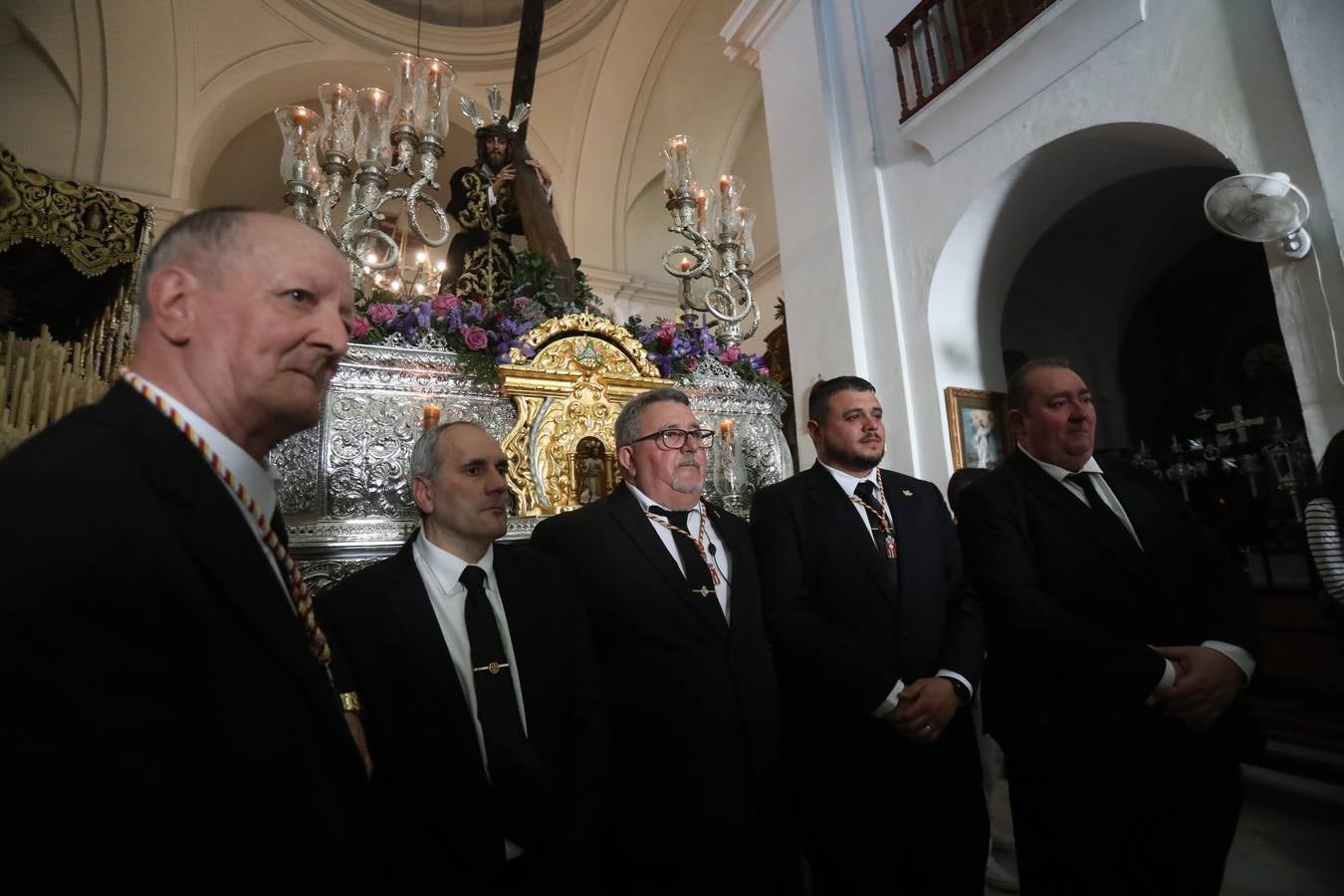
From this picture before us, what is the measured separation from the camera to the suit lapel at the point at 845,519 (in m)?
2.23

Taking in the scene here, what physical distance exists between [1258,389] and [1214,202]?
6.30m

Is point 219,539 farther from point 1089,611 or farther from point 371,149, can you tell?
point 371,149

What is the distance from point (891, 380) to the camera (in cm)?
552

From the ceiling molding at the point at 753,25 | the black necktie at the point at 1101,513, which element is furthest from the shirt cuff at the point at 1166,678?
the ceiling molding at the point at 753,25

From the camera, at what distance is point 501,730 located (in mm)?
1706

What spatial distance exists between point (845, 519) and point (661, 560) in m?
0.67

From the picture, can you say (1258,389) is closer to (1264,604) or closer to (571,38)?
(1264,604)

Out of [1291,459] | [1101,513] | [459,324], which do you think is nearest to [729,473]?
[459,324]


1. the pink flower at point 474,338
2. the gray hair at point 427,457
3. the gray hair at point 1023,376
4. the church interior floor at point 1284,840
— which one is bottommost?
the church interior floor at point 1284,840

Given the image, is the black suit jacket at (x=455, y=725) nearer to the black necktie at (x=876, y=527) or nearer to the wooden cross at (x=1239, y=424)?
the black necktie at (x=876, y=527)

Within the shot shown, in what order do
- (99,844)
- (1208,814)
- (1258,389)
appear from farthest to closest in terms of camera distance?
(1258,389) < (1208,814) < (99,844)

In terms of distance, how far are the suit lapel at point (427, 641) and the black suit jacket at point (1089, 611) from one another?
163 centimetres

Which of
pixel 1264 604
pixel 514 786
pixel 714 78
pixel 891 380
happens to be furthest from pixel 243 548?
pixel 714 78

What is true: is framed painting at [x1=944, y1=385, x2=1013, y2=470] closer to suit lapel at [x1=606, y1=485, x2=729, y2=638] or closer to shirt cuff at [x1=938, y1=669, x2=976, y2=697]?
shirt cuff at [x1=938, y1=669, x2=976, y2=697]
